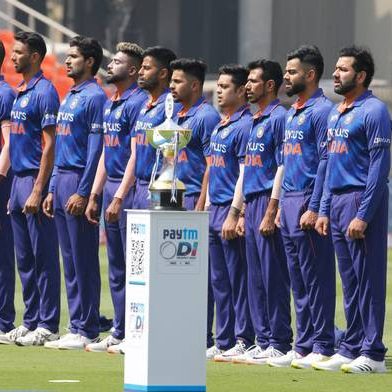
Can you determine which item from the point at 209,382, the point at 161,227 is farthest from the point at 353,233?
the point at 161,227

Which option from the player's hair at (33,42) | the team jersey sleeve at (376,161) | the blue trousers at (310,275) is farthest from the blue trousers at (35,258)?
the team jersey sleeve at (376,161)

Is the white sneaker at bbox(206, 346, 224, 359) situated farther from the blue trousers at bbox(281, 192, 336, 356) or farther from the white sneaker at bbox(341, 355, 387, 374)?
the white sneaker at bbox(341, 355, 387, 374)

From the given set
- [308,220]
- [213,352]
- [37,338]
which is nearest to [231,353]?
→ [213,352]

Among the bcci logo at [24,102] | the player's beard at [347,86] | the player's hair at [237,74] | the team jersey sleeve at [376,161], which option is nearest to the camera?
the team jersey sleeve at [376,161]

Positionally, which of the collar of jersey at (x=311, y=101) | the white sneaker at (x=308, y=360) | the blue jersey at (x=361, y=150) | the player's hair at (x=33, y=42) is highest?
the player's hair at (x=33, y=42)

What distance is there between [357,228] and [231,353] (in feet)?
5.67

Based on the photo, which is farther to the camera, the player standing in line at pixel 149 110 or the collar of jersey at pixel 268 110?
the player standing in line at pixel 149 110

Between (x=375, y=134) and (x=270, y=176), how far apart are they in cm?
123

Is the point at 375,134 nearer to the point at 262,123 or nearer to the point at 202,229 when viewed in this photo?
the point at 262,123

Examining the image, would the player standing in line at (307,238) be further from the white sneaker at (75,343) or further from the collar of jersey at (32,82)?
the collar of jersey at (32,82)

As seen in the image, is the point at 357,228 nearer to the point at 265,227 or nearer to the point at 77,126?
the point at 265,227

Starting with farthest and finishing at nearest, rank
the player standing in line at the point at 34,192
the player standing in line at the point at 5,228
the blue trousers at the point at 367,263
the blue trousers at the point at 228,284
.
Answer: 1. the player standing in line at the point at 5,228
2. the player standing in line at the point at 34,192
3. the blue trousers at the point at 228,284
4. the blue trousers at the point at 367,263

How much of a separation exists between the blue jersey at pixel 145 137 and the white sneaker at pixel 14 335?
5.93 ft

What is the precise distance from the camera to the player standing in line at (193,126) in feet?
44.8
